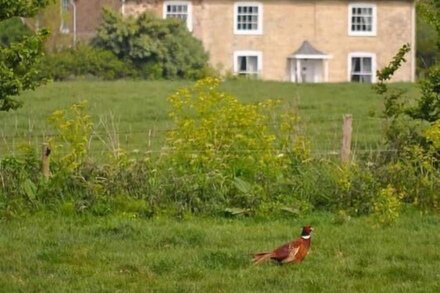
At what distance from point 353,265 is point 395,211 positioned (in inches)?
100

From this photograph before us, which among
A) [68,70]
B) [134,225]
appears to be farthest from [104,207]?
[68,70]

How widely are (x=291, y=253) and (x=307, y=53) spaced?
1592 inches

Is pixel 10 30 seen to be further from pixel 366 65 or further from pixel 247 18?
pixel 366 65

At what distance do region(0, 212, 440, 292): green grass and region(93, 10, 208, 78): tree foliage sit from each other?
3262 centimetres

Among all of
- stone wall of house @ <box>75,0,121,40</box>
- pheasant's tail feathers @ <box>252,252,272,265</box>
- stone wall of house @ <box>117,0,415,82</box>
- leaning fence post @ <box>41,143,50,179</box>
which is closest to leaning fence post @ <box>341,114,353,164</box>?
leaning fence post @ <box>41,143,50,179</box>

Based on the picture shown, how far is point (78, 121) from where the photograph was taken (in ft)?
52.3

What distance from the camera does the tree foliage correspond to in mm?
47375

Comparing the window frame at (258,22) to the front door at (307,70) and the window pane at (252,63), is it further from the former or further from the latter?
the front door at (307,70)

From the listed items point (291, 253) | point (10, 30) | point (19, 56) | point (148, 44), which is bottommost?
point (291, 253)

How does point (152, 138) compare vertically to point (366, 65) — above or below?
below

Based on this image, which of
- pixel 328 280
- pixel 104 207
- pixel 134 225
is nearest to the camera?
pixel 328 280

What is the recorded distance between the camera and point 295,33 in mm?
52500

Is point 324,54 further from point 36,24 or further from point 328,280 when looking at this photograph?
point 328,280

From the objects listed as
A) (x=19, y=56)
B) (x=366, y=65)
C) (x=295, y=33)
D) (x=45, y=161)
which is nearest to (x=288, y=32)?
(x=295, y=33)
